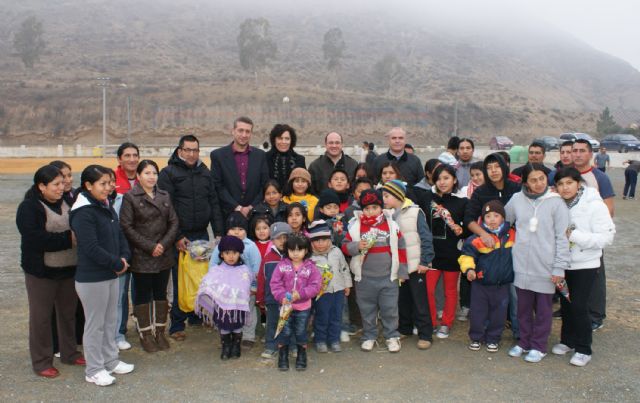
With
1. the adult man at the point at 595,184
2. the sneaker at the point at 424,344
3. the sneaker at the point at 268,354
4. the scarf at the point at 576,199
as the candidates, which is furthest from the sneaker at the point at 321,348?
the adult man at the point at 595,184

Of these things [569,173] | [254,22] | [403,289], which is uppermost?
[254,22]

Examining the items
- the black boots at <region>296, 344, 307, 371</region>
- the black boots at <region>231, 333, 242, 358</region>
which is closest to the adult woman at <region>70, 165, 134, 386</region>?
the black boots at <region>231, 333, 242, 358</region>

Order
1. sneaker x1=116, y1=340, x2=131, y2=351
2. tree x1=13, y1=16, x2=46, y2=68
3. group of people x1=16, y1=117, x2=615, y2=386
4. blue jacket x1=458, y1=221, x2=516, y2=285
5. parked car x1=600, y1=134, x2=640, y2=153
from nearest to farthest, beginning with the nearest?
group of people x1=16, y1=117, x2=615, y2=386
blue jacket x1=458, y1=221, x2=516, y2=285
sneaker x1=116, y1=340, x2=131, y2=351
parked car x1=600, y1=134, x2=640, y2=153
tree x1=13, y1=16, x2=46, y2=68

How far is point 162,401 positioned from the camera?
152 inches

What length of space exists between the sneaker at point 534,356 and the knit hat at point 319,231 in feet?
6.96

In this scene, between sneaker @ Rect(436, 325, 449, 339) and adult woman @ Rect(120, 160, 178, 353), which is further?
sneaker @ Rect(436, 325, 449, 339)

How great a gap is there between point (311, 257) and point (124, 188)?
204 centimetres

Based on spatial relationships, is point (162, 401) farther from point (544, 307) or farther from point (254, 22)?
point (254, 22)

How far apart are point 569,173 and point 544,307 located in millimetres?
1247

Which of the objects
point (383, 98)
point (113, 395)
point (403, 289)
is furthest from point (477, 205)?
point (383, 98)

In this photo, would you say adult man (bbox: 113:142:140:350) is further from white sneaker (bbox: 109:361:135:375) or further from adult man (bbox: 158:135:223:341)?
white sneaker (bbox: 109:361:135:375)

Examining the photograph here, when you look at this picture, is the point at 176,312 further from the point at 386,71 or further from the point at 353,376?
the point at 386,71

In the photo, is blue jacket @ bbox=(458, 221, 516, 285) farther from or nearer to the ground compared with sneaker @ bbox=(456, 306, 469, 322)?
farther from the ground

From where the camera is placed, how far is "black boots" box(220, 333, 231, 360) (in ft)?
15.4
